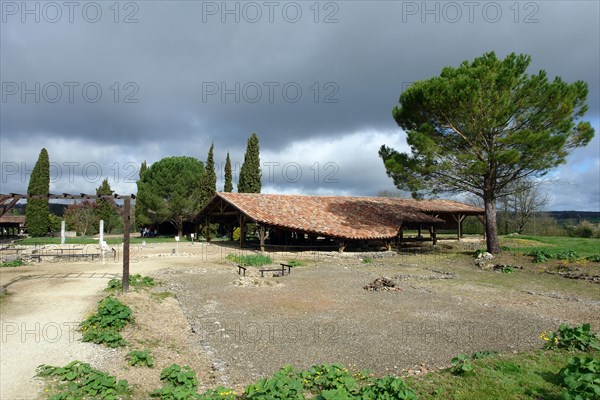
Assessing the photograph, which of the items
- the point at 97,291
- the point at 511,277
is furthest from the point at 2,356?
the point at 511,277

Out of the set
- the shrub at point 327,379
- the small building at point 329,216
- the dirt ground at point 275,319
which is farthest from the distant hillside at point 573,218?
the shrub at point 327,379

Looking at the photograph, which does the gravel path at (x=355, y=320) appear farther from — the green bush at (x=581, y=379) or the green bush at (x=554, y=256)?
the green bush at (x=554, y=256)

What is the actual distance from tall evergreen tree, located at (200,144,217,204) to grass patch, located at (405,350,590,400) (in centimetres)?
3714

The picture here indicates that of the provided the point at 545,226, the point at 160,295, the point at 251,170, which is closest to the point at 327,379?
the point at 160,295

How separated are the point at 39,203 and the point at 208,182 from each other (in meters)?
17.5

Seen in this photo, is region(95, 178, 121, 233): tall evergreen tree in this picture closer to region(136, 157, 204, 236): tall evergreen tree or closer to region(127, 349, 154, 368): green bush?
region(136, 157, 204, 236): tall evergreen tree

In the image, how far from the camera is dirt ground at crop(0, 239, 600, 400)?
592 centimetres

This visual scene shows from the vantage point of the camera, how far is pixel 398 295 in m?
11.1

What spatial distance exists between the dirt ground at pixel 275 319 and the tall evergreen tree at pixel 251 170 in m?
25.8

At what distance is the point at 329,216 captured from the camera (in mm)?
26172

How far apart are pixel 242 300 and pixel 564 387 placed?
758cm

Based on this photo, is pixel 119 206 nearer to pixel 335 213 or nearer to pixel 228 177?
pixel 335 213

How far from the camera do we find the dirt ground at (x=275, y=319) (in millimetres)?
5922

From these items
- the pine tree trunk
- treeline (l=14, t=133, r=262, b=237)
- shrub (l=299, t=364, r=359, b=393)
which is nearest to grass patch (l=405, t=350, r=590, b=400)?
shrub (l=299, t=364, r=359, b=393)
